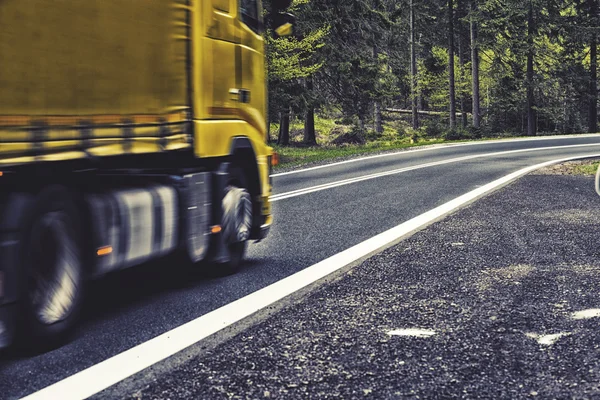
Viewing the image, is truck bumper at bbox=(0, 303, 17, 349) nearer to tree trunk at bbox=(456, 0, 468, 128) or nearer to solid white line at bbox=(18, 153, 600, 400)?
solid white line at bbox=(18, 153, 600, 400)

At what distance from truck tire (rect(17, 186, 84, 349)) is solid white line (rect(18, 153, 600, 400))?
57 centimetres

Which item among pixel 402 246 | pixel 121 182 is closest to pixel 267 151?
pixel 402 246

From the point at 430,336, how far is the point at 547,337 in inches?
27.2

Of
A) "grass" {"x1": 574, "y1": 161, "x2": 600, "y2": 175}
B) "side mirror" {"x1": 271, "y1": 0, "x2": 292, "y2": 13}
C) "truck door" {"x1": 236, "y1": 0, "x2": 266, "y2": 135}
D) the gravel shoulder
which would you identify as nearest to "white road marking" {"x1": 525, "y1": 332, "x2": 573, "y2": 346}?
the gravel shoulder

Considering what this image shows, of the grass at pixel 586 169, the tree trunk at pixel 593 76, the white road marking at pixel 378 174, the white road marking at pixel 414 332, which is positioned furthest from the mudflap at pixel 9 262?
the tree trunk at pixel 593 76

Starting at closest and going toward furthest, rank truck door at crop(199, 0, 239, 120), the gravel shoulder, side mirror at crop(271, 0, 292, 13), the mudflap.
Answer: the gravel shoulder → the mudflap → truck door at crop(199, 0, 239, 120) → side mirror at crop(271, 0, 292, 13)

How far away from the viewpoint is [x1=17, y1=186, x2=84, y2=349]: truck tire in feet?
14.9

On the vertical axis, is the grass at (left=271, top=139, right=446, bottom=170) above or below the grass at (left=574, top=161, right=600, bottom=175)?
above

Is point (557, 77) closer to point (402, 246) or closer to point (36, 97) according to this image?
point (402, 246)

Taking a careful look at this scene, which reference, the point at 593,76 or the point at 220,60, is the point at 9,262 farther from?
the point at 593,76

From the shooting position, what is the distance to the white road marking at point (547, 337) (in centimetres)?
449

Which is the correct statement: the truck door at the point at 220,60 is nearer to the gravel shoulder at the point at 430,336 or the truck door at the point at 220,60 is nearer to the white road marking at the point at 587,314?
the gravel shoulder at the point at 430,336

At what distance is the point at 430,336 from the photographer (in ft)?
15.4

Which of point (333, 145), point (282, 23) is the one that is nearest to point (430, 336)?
point (282, 23)
